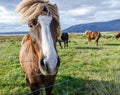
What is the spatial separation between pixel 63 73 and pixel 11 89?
2161mm

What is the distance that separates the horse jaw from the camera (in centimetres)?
331

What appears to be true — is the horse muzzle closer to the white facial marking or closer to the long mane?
the white facial marking

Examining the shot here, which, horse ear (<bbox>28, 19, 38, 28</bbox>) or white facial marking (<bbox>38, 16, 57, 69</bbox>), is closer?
white facial marking (<bbox>38, 16, 57, 69</bbox>)

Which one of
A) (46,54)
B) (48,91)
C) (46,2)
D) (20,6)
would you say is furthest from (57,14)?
(48,91)

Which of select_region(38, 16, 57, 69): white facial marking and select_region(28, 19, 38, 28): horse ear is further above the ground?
select_region(28, 19, 38, 28): horse ear

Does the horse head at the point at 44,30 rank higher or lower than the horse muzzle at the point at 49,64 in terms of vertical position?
higher

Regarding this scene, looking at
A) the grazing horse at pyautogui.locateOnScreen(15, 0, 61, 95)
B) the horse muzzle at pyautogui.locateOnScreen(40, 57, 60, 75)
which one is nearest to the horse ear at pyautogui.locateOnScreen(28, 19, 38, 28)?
the grazing horse at pyautogui.locateOnScreen(15, 0, 61, 95)

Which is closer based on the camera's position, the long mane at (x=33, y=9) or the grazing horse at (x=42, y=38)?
the grazing horse at (x=42, y=38)

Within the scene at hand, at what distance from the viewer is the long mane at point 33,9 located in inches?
157

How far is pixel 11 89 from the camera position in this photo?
661cm

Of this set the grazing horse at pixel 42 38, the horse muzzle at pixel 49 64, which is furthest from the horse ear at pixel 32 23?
the horse muzzle at pixel 49 64

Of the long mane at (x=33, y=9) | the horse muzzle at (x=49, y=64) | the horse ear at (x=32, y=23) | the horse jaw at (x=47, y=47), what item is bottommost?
the horse muzzle at (x=49, y=64)

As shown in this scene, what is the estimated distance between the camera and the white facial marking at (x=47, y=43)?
10.9 ft

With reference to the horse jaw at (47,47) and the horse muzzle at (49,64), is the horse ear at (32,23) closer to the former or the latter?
the horse jaw at (47,47)
